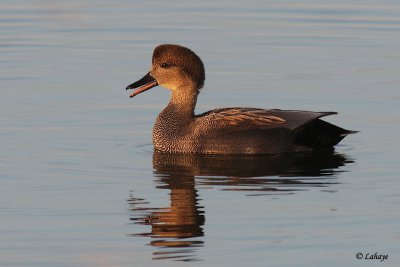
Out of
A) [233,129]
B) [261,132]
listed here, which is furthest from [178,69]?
[261,132]

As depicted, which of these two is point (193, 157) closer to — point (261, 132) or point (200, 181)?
point (261, 132)

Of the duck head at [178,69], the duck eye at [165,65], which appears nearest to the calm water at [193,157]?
the duck head at [178,69]

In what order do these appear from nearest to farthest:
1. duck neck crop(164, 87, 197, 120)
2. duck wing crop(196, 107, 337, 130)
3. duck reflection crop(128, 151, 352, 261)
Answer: duck reflection crop(128, 151, 352, 261), duck wing crop(196, 107, 337, 130), duck neck crop(164, 87, 197, 120)

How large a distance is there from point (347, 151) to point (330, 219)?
3758mm

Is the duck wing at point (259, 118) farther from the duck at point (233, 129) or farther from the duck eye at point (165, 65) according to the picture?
the duck eye at point (165, 65)

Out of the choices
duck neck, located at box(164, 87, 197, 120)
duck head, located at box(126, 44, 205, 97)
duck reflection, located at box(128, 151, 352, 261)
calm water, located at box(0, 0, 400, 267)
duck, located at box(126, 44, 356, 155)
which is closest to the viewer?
calm water, located at box(0, 0, 400, 267)

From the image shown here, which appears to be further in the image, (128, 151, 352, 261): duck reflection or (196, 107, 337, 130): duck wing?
(196, 107, 337, 130): duck wing

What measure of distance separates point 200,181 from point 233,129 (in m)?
1.75

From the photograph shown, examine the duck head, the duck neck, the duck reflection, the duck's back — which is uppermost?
the duck head

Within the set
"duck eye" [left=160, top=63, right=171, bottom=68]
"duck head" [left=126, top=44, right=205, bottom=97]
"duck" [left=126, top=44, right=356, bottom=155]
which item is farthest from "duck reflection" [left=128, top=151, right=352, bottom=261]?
"duck eye" [left=160, top=63, right=171, bottom=68]

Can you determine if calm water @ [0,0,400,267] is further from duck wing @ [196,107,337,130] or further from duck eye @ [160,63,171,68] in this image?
duck eye @ [160,63,171,68]

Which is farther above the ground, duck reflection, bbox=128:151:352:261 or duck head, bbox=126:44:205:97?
duck head, bbox=126:44:205:97

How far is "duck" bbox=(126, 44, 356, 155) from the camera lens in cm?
1574

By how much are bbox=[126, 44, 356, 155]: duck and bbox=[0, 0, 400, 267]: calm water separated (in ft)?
0.79
